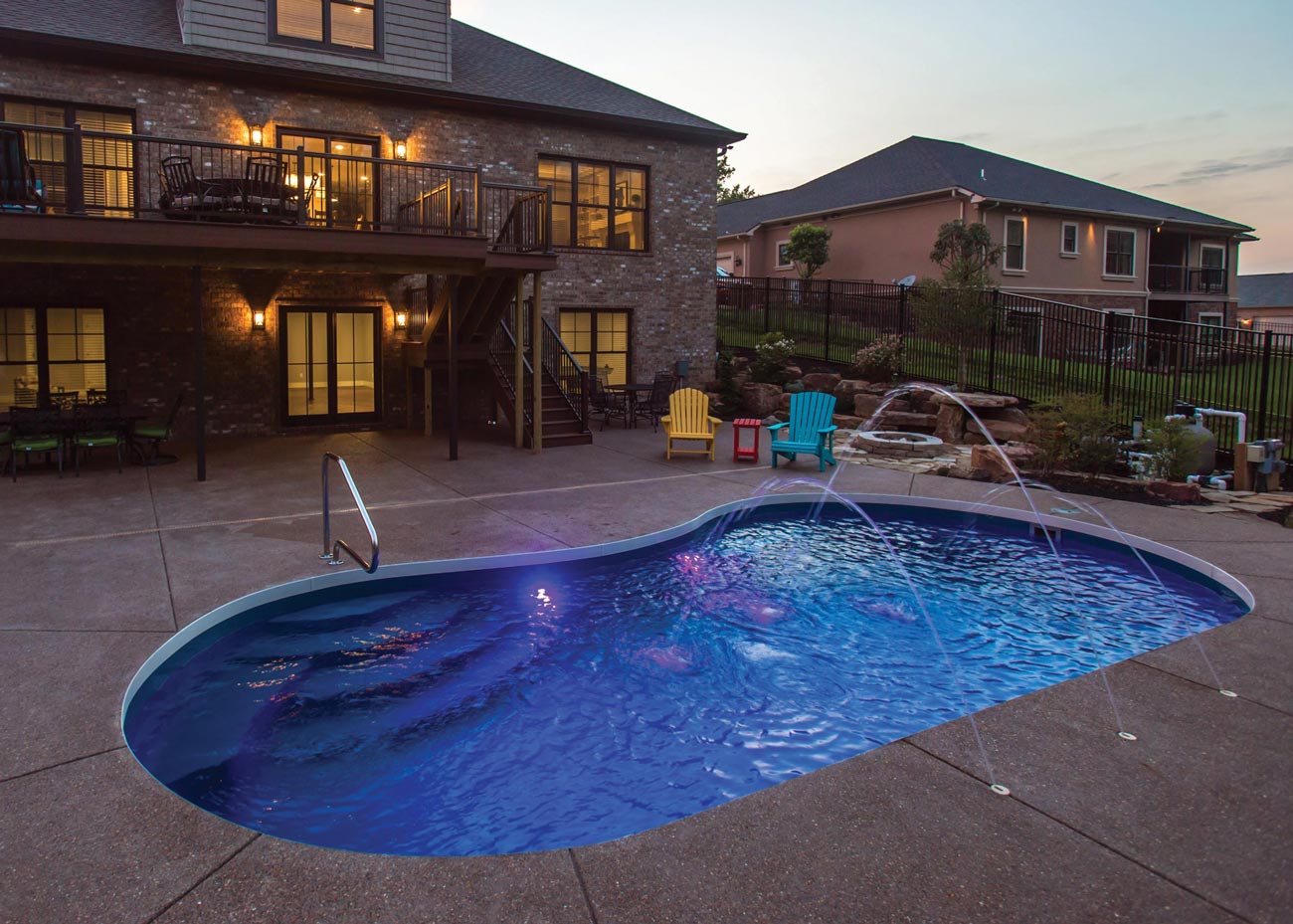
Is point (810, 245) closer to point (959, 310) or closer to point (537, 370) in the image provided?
point (959, 310)

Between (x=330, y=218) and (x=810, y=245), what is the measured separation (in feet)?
57.9

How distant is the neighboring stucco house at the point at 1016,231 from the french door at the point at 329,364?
644 inches

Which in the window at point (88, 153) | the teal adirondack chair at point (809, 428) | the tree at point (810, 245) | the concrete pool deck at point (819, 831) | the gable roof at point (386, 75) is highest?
the gable roof at point (386, 75)

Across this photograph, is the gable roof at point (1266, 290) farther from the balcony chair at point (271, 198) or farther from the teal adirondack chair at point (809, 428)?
the balcony chair at point (271, 198)

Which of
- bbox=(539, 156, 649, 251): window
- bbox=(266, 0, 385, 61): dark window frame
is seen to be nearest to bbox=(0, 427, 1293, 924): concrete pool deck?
bbox=(266, 0, 385, 61): dark window frame

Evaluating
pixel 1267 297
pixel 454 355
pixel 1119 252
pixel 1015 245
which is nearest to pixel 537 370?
pixel 454 355

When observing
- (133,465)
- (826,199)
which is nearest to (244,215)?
(133,465)

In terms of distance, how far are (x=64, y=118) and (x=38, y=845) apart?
1362 cm

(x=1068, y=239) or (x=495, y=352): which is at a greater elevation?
(x=1068, y=239)

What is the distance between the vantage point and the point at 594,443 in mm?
14391

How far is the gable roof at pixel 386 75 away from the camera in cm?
1267

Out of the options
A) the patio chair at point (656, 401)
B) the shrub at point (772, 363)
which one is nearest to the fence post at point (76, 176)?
the patio chair at point (656, 401)

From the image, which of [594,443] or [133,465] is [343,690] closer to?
[133,465]

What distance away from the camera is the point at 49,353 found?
13109 millimetres
